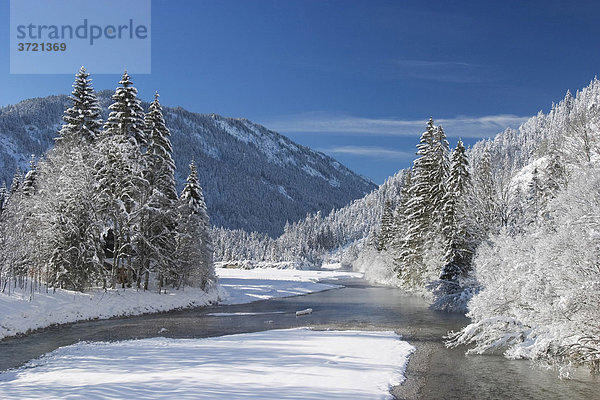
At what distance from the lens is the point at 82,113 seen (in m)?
39.8

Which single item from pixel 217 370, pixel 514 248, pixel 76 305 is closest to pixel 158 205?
pixel 76 305

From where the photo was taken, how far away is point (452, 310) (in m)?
34.6

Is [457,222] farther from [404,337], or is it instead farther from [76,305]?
[76,305]

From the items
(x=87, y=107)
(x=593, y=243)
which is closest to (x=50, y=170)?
(x=87, y=107)

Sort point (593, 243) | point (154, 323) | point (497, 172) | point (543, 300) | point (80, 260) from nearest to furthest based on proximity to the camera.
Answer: point (593, 243)
point (543, 300)
point (154, 323)
point (80, 260)
point (497, 172)

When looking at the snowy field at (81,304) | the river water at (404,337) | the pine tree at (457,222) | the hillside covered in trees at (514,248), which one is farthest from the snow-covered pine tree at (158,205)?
the pine tree at (457,222)

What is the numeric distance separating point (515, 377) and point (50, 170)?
35633 millimetres

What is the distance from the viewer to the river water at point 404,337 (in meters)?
13.9

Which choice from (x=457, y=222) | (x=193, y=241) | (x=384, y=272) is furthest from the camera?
(x=384, y=272)

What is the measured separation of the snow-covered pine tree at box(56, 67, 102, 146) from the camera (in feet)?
129

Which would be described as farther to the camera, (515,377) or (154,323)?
(154,323)

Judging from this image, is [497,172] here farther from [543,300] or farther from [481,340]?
[543,300]

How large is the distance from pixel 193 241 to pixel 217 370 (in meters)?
28.0

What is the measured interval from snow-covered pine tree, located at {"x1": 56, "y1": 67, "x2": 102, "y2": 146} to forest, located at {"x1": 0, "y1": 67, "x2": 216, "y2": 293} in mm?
89
